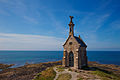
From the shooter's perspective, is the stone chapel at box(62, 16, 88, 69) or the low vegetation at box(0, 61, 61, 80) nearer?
the stone chapel at box(62, 16, 88, 69)

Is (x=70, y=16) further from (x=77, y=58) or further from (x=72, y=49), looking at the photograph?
(x=77, y=58)

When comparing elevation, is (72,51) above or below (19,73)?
above

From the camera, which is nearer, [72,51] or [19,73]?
[72,51]

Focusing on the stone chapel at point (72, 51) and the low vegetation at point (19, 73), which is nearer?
the stone chapel at point (72, 51)

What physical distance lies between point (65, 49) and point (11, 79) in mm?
18324

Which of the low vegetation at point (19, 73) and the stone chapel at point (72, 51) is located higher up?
the stone chapel at point (72, 51)

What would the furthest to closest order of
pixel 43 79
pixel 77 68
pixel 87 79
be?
pixel 77 68, pixel 43 79, pixel 87 79

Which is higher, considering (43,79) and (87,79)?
(87,79)

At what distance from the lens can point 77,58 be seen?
21266mm

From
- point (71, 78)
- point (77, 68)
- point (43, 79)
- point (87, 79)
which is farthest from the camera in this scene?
point (77, 68)

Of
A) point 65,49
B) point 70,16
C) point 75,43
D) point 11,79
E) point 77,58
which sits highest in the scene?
point 70,16

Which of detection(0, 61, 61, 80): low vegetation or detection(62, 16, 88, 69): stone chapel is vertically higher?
detection(62, 16, 88, 69): stone chapel

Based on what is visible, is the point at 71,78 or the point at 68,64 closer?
the point at 71,78

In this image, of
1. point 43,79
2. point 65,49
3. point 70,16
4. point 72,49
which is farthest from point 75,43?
point 43,79
